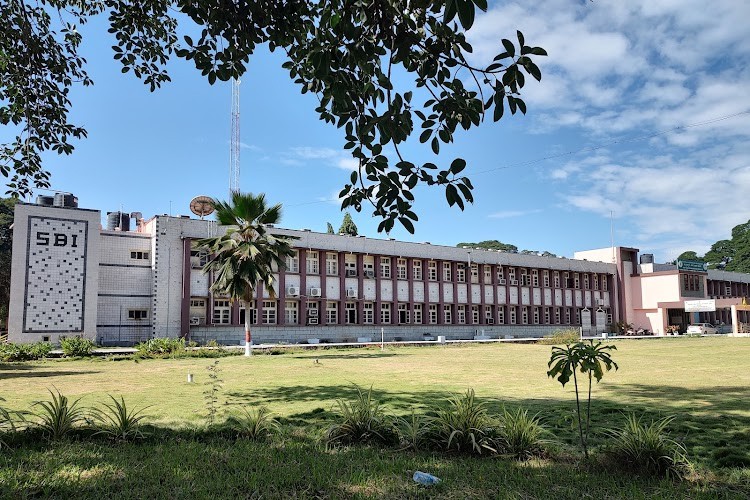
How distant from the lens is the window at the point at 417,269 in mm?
49188

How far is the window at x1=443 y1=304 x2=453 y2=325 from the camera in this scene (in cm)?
5056

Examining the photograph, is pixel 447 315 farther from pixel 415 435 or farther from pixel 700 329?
pixel 415 435

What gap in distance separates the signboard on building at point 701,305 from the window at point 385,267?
112 ft

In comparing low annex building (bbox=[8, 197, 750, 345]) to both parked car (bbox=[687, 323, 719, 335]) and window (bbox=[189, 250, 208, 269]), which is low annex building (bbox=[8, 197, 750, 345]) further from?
parked car (bbox=[687, 323, 719, 335])

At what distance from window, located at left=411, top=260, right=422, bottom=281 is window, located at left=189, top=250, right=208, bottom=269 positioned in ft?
60.9

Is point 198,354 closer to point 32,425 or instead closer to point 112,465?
point 32,425

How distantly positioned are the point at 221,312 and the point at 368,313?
12.6m

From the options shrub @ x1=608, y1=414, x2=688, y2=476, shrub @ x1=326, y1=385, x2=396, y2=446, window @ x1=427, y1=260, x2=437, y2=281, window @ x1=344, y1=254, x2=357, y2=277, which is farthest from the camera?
window @ x1=427, y1=260, x2=437, y2=281

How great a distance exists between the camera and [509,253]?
2197 inches

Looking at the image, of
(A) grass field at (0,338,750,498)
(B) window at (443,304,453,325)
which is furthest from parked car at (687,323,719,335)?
(A) grass field at (0,338,750,498)

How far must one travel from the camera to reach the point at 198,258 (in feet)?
126

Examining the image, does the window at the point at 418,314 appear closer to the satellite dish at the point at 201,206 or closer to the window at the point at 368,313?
the window at the point at 368,313

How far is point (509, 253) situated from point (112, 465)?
174ft

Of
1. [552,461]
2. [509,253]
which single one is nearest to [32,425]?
[552,461]
